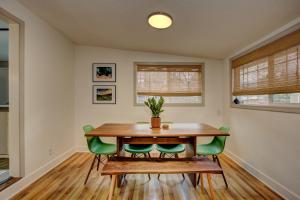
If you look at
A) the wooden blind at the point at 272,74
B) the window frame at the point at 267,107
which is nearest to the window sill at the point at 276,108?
the window frame at the point at 267,107

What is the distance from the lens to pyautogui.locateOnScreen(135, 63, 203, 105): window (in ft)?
13.6

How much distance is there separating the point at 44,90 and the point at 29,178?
132 cm

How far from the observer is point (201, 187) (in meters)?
2.51

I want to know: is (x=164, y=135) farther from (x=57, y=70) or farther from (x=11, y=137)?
(x=57, y=70)

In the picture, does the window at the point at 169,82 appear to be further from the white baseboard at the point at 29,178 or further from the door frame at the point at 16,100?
the door frame at the point at 16,100

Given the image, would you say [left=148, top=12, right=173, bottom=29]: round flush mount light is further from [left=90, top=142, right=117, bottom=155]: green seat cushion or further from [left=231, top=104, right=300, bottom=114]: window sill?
[left=90, top=142, right=117, bottom=155]: green seat cushion

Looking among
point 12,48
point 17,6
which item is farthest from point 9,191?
point 17,6

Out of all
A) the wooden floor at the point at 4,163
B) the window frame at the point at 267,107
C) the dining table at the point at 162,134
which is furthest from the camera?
the wooden floor at the point at 4,163

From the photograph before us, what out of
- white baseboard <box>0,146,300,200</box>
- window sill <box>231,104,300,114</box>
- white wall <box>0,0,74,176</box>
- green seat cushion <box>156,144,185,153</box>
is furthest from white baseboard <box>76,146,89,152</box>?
window sill <box>231,104,300,114</box>

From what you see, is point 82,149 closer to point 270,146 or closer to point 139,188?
point 139,188

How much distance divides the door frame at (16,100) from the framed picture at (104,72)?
1714mm

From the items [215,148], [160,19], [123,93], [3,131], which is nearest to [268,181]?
[215,148]

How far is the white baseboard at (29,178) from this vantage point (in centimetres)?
219

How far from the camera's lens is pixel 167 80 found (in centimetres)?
417
